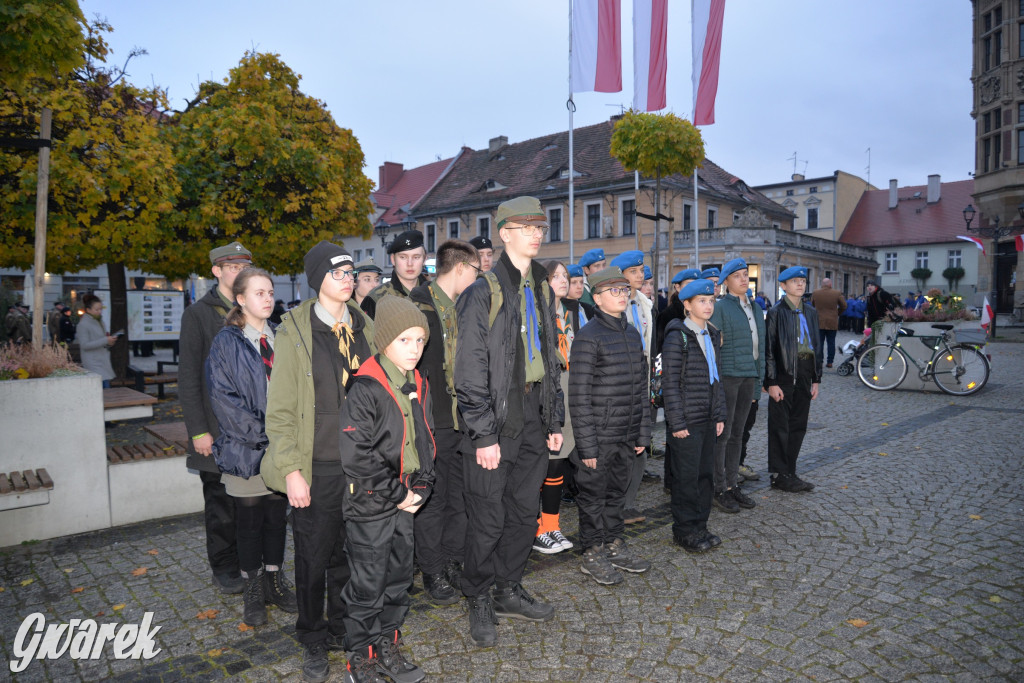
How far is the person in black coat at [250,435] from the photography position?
142 inches

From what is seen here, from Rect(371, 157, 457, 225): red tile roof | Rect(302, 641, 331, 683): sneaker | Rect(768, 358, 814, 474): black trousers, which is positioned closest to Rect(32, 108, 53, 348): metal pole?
Rect(302, 641, 331, 683): sneaker

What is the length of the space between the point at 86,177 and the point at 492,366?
8.66 m

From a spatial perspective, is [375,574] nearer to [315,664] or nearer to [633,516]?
[315,664]

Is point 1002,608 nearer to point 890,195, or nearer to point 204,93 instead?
point 204,93

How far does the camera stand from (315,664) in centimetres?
322

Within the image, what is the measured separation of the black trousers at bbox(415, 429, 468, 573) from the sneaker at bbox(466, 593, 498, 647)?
1.87 feet

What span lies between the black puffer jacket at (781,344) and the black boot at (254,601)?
15.6ft

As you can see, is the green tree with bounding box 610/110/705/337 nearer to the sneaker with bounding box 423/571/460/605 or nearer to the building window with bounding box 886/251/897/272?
the sneaker with bounding box 423/571/460/605

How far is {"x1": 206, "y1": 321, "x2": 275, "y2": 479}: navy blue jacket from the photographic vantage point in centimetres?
359

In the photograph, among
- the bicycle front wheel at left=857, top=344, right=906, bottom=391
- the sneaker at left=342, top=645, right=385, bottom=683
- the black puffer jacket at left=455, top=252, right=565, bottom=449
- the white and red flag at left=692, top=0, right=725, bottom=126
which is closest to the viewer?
the sneaker at left=342, top=645, right=385, bottom=683

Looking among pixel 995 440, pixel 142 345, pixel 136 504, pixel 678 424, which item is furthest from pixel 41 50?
pixel 142 345

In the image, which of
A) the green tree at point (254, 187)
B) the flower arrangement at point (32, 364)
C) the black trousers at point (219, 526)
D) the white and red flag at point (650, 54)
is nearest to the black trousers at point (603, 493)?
the black trousers at point (219, 526)

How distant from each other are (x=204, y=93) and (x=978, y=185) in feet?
123

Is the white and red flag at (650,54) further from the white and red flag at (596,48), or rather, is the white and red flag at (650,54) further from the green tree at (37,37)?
the green tree at (37,37)
